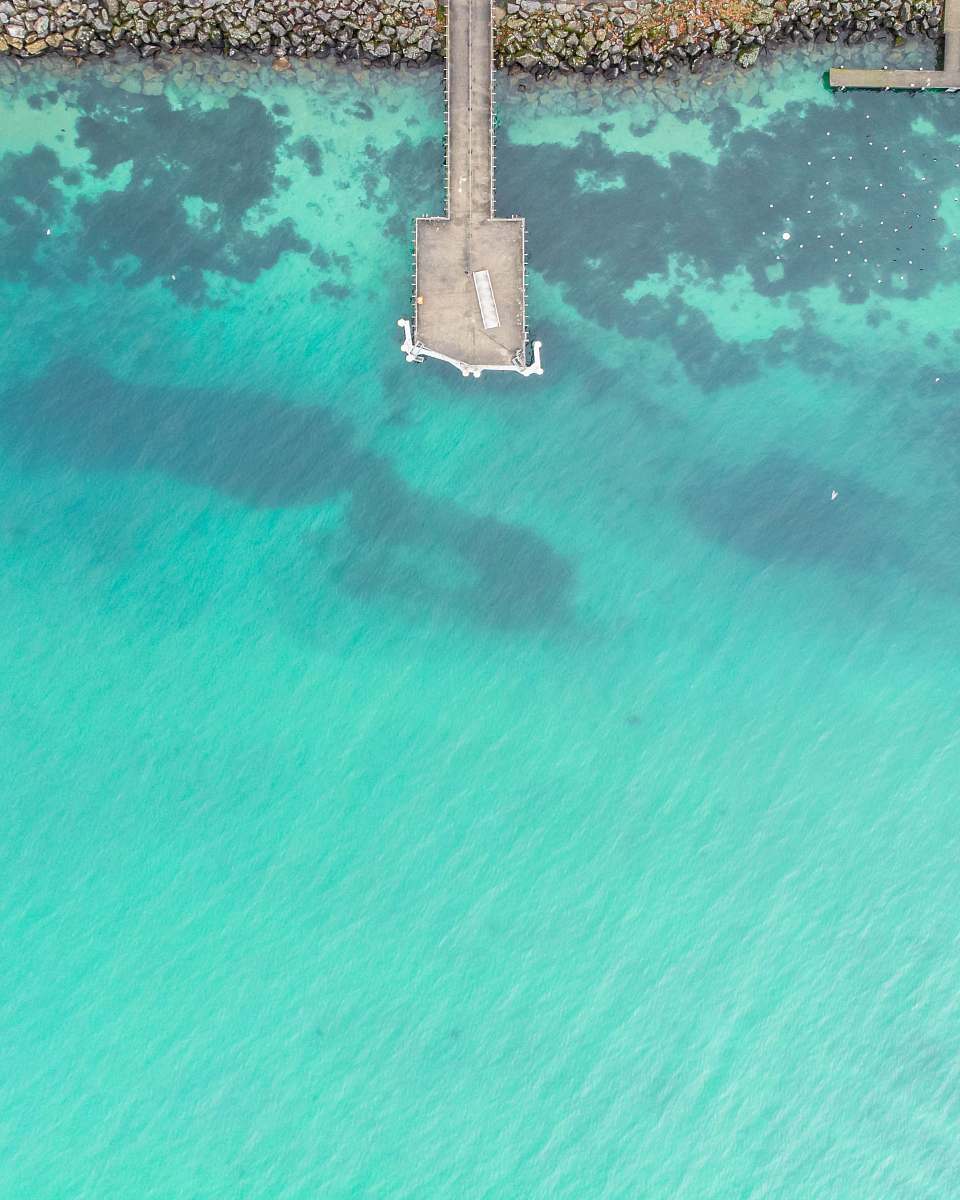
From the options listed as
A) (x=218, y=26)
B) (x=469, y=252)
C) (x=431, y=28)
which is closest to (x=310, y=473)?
(x=469, y=252)

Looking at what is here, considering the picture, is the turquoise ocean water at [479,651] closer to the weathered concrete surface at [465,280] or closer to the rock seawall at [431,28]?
the rock seawall at [431,28]

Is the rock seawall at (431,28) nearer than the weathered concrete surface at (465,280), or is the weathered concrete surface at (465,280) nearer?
the weathered concrete surface at (465,280)

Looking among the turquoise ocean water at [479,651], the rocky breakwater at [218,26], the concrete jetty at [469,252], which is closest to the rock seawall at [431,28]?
the rocky breakwater at [218,26]

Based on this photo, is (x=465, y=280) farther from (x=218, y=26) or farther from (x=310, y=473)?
(x=218, y=26)

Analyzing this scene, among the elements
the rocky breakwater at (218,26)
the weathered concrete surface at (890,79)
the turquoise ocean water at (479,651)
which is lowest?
the turquoise ocean water at (479,651)

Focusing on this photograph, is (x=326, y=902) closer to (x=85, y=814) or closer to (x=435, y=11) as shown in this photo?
(x=85, y=814)

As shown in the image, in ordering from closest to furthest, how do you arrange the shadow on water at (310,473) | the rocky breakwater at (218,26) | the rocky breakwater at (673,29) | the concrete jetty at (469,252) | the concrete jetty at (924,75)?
the concrete jetty at (469,252) → the rocky breakwater at (218,26) → the rocky breakwater at (673,29) → the shadow on water at (310,473) → the concrete jetty at (924,75)

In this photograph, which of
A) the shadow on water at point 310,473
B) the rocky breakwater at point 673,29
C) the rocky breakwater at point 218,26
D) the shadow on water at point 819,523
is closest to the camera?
the rocky breakwater at point 218,26
